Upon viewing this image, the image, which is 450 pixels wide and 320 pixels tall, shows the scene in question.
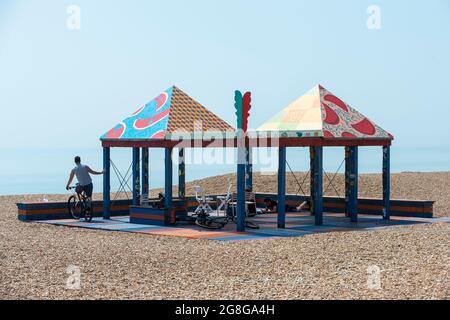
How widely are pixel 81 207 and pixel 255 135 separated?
535 cm

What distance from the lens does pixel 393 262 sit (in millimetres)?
12789

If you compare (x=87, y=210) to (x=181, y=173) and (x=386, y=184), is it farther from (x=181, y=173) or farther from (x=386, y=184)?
(x=386, y=184)

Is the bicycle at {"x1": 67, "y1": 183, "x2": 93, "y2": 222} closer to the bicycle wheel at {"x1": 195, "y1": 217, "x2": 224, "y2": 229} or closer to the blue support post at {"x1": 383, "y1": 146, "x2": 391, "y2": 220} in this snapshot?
the bicycle wheel at {"x1": 195, "y1": 217, "x2": 224, "y2": 229}

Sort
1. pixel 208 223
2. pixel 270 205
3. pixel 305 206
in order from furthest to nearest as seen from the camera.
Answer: pixel 305 206 < pixel 270 205 < pixel 208 223

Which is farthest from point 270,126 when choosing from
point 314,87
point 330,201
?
point 330,201

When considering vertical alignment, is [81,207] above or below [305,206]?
above

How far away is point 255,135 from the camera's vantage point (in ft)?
60.3

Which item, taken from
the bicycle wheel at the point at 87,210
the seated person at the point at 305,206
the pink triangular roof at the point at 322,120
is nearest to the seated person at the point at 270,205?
the seated person at the point at 305,206

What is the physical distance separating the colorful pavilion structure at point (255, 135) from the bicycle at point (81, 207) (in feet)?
2.68

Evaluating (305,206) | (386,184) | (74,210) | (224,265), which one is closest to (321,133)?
(386,184)

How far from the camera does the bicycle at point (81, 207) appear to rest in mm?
20453

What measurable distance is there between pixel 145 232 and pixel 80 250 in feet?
10.9
